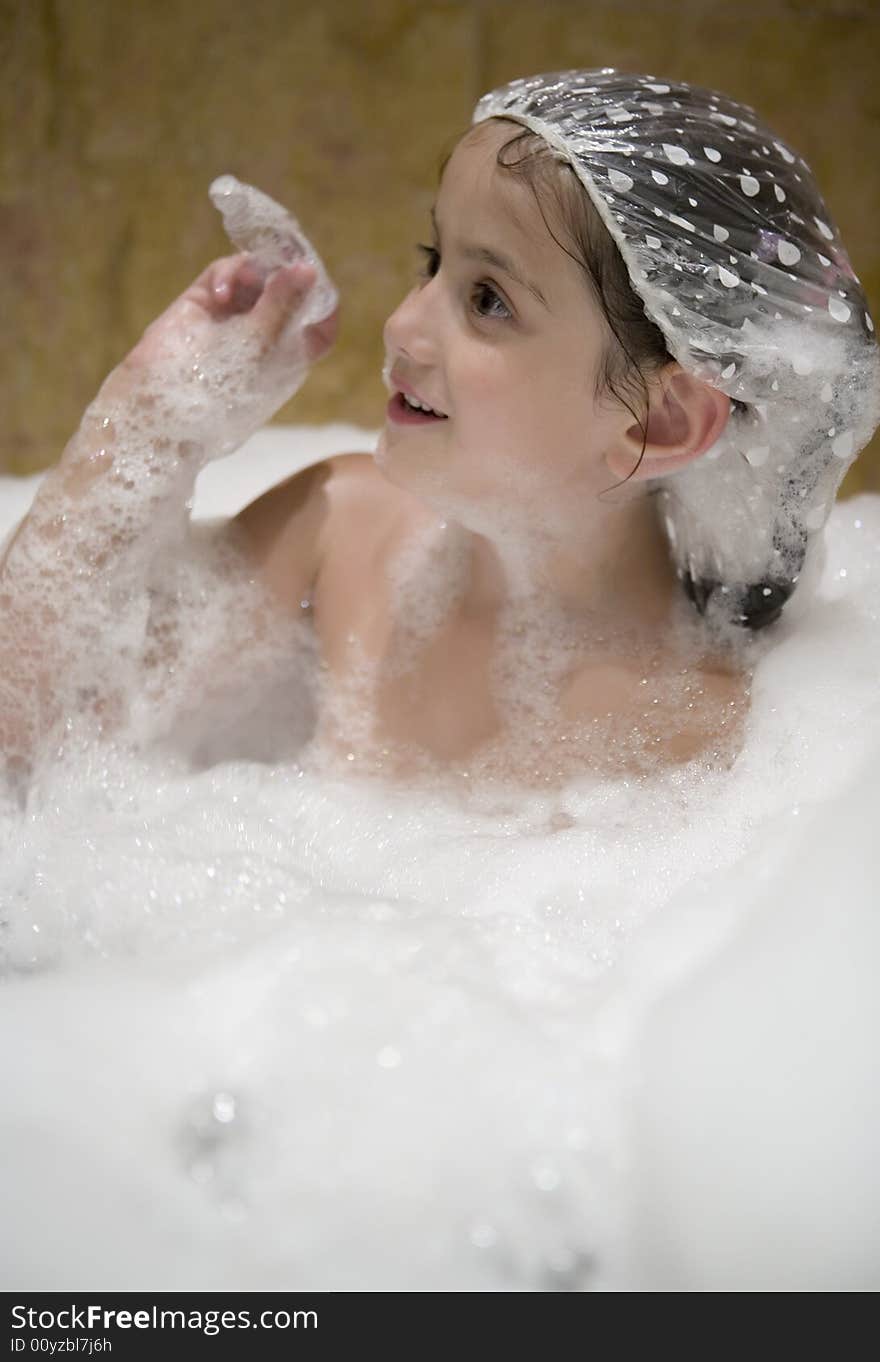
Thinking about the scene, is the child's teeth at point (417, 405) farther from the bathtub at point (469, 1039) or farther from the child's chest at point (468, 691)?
the bathtub at point (469, 1039)

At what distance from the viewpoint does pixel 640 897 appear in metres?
1.06

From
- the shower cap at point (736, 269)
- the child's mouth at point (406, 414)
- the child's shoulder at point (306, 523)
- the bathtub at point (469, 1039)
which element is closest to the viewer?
the bathtub at point (469, 1039)

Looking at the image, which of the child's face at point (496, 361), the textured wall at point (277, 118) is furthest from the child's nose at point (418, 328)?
the textured wall at point (277, 118)

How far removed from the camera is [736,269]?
3.18ft

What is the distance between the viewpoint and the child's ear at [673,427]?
1.02 metres

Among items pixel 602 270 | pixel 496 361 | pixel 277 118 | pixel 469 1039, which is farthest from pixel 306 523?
pixel 277 118

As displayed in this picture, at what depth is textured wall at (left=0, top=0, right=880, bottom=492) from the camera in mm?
1684

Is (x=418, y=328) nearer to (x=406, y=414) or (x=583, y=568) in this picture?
(x=406, y=414)

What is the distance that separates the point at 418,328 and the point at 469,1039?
0.56 m

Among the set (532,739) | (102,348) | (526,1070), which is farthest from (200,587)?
(102,348)

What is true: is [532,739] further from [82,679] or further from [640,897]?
[82,679]

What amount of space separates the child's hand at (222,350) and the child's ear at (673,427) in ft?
1.07

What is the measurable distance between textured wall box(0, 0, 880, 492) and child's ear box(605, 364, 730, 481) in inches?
31.4

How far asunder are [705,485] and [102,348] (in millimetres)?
1015
